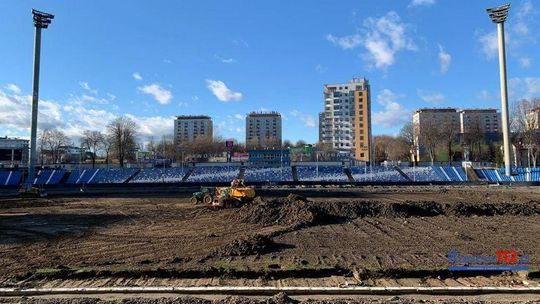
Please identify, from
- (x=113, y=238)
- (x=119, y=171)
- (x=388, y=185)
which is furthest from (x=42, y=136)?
(x=113, y=238)

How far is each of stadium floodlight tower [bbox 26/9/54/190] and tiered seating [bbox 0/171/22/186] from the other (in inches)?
629

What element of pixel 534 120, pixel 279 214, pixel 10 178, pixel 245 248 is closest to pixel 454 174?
pixel 534 120

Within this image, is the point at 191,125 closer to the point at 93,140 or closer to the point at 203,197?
the point at 93,140

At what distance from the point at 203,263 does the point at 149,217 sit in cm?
1248

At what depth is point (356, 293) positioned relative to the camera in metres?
7.82

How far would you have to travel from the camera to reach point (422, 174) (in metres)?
58.2

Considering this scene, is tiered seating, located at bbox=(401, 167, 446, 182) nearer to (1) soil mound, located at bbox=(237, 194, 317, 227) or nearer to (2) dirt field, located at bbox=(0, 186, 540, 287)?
(2) dirt field, located at bbox=(0, 186, 540, 287)

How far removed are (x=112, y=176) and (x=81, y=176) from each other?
471cm

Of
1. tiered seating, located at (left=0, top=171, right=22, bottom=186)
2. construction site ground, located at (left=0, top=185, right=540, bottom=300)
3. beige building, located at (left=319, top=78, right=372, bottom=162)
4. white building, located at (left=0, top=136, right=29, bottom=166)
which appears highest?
beige building, located at (left=319, top=78, right=372, bottom=162)

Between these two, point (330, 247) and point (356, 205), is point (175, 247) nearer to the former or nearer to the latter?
point (330, 247)

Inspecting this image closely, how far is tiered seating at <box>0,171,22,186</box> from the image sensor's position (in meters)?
55.7

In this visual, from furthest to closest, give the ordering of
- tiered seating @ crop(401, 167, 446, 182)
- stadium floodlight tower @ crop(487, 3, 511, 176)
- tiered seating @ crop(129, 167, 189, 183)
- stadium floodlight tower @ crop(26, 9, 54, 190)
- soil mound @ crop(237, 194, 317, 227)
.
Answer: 1. tiered seating @ crop(129, 167, 189, 183)
2. tiered seating @ crop(401, 167, 446, 182)
3. stadium floodlight tower @ crop(487, 3, 511, 176)
4. stadium floodlight tower @ crop(26, 9, 54, 190)
5. soil mound @ crop(237, 194, 317, 227)

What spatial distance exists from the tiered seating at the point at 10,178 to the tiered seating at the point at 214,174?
86.0ft

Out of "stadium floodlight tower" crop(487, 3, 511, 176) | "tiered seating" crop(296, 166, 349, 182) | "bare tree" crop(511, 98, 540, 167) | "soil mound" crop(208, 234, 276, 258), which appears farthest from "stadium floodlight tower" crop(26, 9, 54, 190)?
"bare tree" crop(511, 98, 540, 167)
